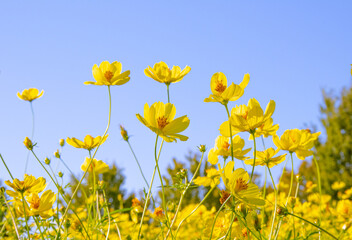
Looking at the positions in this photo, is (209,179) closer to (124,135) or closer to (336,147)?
(124,135)

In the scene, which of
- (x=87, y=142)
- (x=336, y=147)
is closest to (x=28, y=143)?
(x=87, y=142)

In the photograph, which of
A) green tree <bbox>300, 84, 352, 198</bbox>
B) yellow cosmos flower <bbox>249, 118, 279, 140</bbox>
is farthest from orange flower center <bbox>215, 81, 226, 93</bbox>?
green tree <bbox>300, 84, 352, 198</bbox>

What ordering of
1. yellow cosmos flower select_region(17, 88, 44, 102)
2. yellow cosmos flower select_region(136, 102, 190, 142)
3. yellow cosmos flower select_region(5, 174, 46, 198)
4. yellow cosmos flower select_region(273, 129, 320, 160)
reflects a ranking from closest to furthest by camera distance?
1. yellow cosmos flower select_region(136, 102, 190, 142)
2. yellow cosmos flower select_region(5, 174, 46, 198)
3. yellow cosmos flower select_region(273, 129, 320, 160)
4. yellow cosmos flower select_region(17, 88, 44, 102)

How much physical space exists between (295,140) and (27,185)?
1.09 m

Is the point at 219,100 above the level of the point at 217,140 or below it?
above

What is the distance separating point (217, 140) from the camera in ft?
5.35

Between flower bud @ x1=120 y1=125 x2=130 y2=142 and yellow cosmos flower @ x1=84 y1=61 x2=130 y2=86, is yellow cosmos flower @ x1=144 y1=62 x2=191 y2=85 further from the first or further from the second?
flower bud @ x1=120 y1=125 x2=130 y2=142

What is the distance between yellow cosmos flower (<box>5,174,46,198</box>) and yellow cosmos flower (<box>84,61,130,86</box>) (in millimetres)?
452

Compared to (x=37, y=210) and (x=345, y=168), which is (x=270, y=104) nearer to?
(x=37, y=210)

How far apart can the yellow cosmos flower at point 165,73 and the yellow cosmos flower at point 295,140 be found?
47cm

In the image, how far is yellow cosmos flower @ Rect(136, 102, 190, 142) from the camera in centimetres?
137

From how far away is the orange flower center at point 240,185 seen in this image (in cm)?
130

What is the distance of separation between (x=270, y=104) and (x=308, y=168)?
43.9 feet

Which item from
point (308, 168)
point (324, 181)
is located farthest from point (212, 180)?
point (308, 168)
